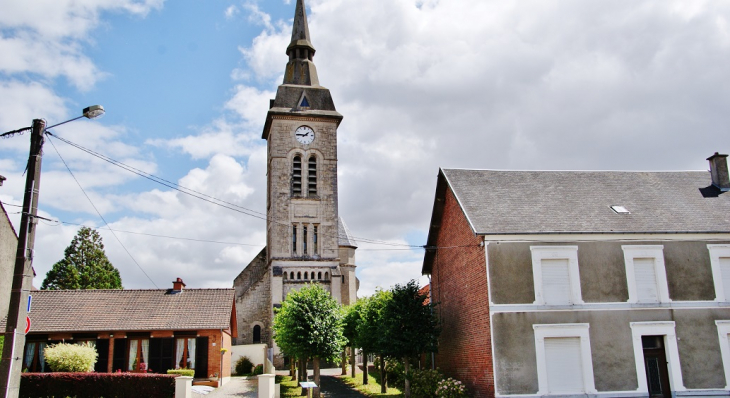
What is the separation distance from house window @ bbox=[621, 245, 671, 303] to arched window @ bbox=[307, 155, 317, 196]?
27.8 m

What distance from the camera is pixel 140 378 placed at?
20.7 m

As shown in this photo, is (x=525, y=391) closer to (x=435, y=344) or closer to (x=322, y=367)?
(x=435, y=344)

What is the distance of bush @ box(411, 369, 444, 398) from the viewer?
20953 millimetres

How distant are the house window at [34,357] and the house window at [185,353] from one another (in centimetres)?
537

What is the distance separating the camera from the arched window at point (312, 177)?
44.8 meters

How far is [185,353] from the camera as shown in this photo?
1044 inches

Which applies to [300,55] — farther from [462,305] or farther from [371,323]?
[462,305]

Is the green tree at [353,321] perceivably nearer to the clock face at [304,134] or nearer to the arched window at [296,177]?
the arched window at [296,177]

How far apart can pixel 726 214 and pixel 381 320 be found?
1292 cm

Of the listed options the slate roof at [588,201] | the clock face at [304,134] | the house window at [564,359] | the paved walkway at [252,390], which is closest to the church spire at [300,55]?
the clock face at [304,134]

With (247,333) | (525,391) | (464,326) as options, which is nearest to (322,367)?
(247,333)

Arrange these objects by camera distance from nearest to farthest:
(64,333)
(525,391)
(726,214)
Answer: (525,391) < (726,214) < (64,333)

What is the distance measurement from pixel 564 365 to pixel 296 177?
29.2m

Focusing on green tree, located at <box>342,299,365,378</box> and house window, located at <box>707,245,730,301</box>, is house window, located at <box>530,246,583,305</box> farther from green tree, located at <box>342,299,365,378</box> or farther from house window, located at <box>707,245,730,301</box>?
green tree, located at <box>342,299,365,378</box>
